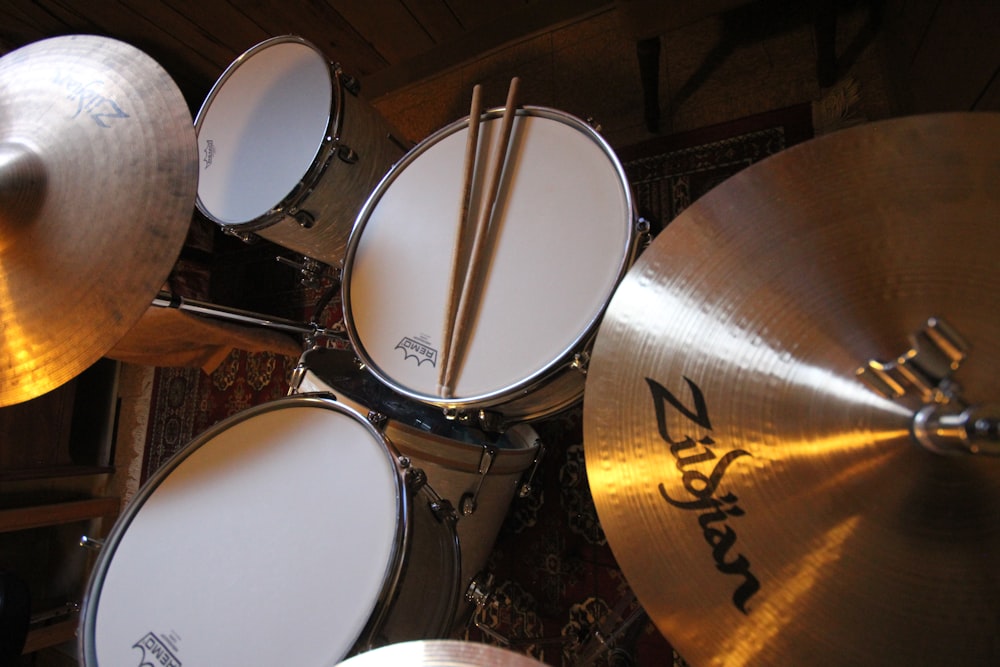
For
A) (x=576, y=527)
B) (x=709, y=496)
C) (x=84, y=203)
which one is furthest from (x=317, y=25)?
(x=709, y=496)

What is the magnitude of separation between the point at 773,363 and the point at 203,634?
2.93 feet

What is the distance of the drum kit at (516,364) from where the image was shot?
0.49 m

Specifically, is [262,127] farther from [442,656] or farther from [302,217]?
[442,656]

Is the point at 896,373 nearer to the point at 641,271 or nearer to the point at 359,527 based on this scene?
the point at 641,271

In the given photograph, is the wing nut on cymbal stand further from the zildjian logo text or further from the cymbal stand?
the cymbal stand

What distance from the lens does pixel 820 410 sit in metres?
0.52

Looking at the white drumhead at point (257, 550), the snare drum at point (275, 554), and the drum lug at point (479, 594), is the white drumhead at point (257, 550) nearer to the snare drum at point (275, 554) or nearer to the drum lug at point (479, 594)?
the snare drum at point (275, 554)

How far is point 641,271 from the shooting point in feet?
2.02

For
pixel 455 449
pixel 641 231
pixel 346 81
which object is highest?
pixel 346 81

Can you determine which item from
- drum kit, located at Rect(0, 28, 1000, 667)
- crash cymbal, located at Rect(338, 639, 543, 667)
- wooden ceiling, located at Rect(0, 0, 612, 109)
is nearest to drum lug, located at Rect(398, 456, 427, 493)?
drum kit, located at Rect(0, 28, 1000, 667)

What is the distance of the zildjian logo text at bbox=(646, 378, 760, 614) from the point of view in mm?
549

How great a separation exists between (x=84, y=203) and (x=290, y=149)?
43cm

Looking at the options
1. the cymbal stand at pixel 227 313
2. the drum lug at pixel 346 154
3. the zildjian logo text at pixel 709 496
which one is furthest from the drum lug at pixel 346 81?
the zildjian logo text at pixel 709 496

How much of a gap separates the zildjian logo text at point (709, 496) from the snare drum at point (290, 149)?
2.87 ft
